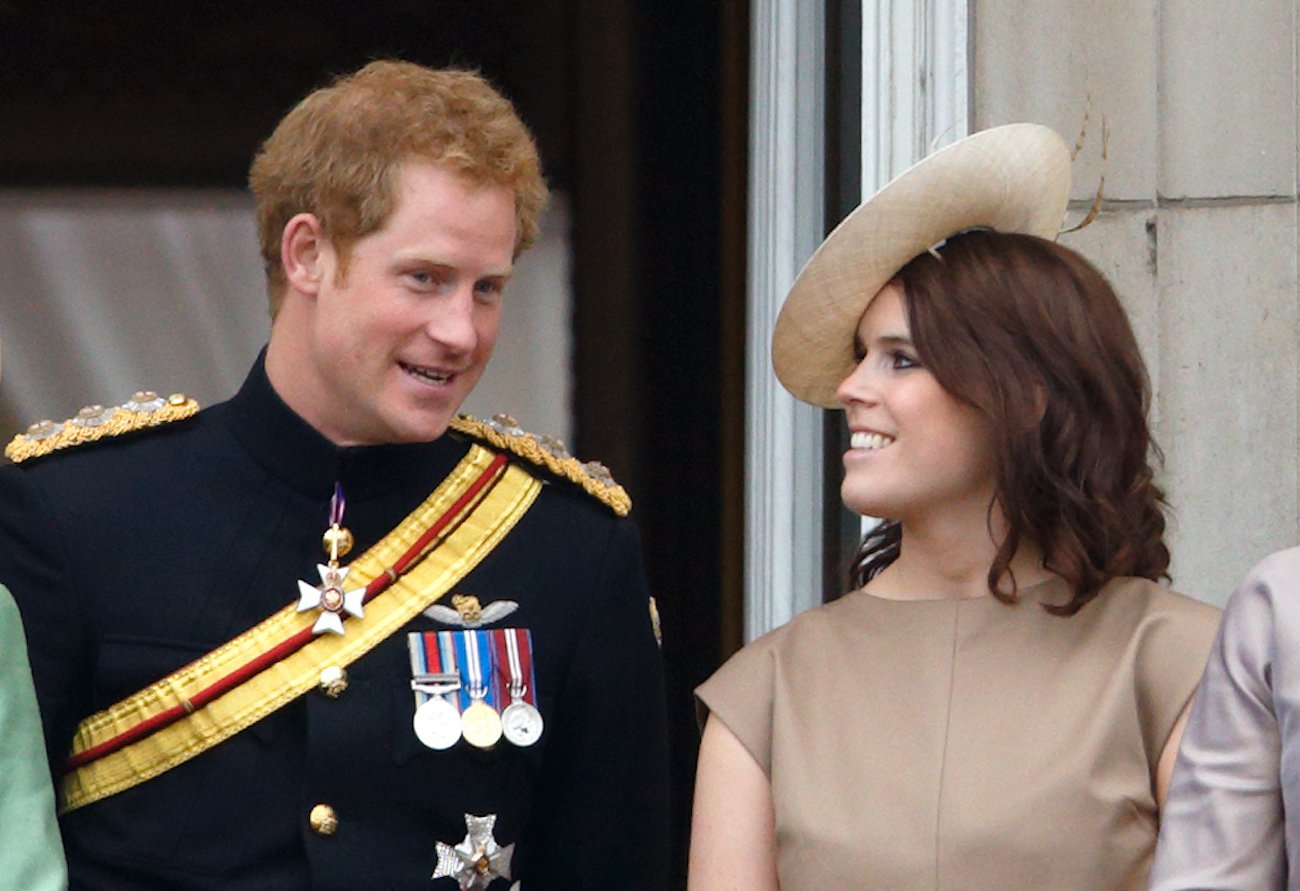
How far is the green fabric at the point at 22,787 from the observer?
92.4 inches

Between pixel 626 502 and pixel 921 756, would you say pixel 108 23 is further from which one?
pixel 921 756

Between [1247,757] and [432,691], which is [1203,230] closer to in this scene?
[432,691]

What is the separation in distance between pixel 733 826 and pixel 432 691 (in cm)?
43

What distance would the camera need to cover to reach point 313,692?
2.83 m

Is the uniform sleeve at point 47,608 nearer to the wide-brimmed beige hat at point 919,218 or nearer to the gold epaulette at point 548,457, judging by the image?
the gold epaulette at point 548,457

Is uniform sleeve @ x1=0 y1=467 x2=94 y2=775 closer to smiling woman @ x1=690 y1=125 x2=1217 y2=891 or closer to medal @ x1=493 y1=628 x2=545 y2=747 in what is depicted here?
medal @ x1=493 y1=628 x2=545 y2=747

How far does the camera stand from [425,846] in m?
2.85

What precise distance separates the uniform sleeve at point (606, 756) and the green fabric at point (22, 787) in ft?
2.47

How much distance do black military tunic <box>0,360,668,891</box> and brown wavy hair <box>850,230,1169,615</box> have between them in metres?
0.58

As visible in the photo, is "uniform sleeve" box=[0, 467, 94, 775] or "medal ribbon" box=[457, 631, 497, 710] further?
"medal ribbon" box=[457, 631, 497, 710]

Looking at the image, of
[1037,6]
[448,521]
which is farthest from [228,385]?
[448,521]

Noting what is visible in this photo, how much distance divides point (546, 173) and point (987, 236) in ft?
9.59

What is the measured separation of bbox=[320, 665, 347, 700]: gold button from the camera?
2.82 metres

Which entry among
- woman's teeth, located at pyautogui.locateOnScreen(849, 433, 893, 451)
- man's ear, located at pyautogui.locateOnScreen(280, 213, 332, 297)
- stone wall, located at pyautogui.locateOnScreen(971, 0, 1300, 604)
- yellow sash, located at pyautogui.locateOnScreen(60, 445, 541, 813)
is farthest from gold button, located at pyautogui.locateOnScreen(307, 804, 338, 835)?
stone wall, located at pyautogui.locateOnScreen(971, 0, 1300, 604)
